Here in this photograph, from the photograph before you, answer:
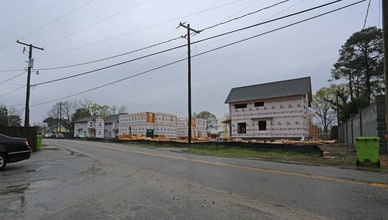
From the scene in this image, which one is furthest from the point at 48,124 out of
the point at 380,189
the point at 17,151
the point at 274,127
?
the point at 380,189

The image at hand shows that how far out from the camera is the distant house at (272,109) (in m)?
42.8

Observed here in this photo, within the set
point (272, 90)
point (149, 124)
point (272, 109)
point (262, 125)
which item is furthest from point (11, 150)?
point (149, 124)

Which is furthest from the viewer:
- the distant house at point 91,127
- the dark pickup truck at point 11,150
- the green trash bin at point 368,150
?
the distant house at point 91,127

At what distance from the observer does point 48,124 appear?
129250 millimetres

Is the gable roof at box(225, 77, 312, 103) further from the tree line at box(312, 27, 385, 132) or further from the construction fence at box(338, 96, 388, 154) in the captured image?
the construction fence at box(338, 96, 388, 154)

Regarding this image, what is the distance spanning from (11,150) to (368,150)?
14.5 m

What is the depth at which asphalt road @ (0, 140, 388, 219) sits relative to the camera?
607cm

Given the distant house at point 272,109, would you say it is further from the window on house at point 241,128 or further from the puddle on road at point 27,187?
the puddle on road at point 27,187

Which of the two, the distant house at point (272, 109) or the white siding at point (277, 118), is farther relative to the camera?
the distant house at point (272, 109)

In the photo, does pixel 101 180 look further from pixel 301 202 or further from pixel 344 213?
pixel 344 213

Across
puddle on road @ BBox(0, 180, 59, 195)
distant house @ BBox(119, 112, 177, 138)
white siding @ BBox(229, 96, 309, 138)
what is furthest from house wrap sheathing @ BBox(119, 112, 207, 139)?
puddle on road @ BBox(0, 180, 59, 195)

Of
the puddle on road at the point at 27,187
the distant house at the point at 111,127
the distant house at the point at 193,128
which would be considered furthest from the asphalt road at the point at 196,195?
the distant house at the point at 111,127

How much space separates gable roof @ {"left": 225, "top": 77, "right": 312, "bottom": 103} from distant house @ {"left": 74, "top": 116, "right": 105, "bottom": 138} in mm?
50422

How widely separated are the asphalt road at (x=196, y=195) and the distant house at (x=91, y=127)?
80988 millimetres
